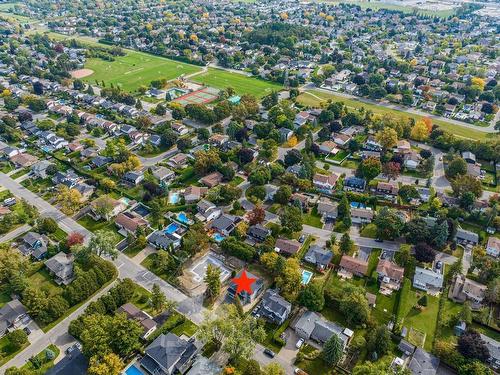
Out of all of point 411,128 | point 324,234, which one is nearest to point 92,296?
point 324,234

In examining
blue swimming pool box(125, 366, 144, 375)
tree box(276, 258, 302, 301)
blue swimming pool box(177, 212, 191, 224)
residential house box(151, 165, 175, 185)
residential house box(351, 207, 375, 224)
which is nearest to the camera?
blue swimming pool box(125, 366, 144, 375)

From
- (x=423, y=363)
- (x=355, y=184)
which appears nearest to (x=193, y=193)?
(x=355, y=184)

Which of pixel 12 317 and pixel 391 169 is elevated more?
pixel 391 169

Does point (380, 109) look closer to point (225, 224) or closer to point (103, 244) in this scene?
point (225, 224)

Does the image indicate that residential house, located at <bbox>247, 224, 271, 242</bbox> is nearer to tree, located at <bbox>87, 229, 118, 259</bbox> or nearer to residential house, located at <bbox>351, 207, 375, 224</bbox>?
residential house, located at <bbox>351, 207, 375, 224</bbox>

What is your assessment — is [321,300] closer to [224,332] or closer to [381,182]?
[224,332]

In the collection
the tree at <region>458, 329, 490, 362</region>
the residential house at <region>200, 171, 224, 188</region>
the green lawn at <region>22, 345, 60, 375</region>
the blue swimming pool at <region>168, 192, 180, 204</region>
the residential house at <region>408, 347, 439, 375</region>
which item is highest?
the tree at <region>458, 329, 490, 362</region>

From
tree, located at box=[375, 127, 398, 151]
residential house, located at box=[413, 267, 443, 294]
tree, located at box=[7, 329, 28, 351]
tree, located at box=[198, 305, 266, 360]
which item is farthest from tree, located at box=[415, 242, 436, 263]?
tree, located at box=[7, 329, 28, 351]
